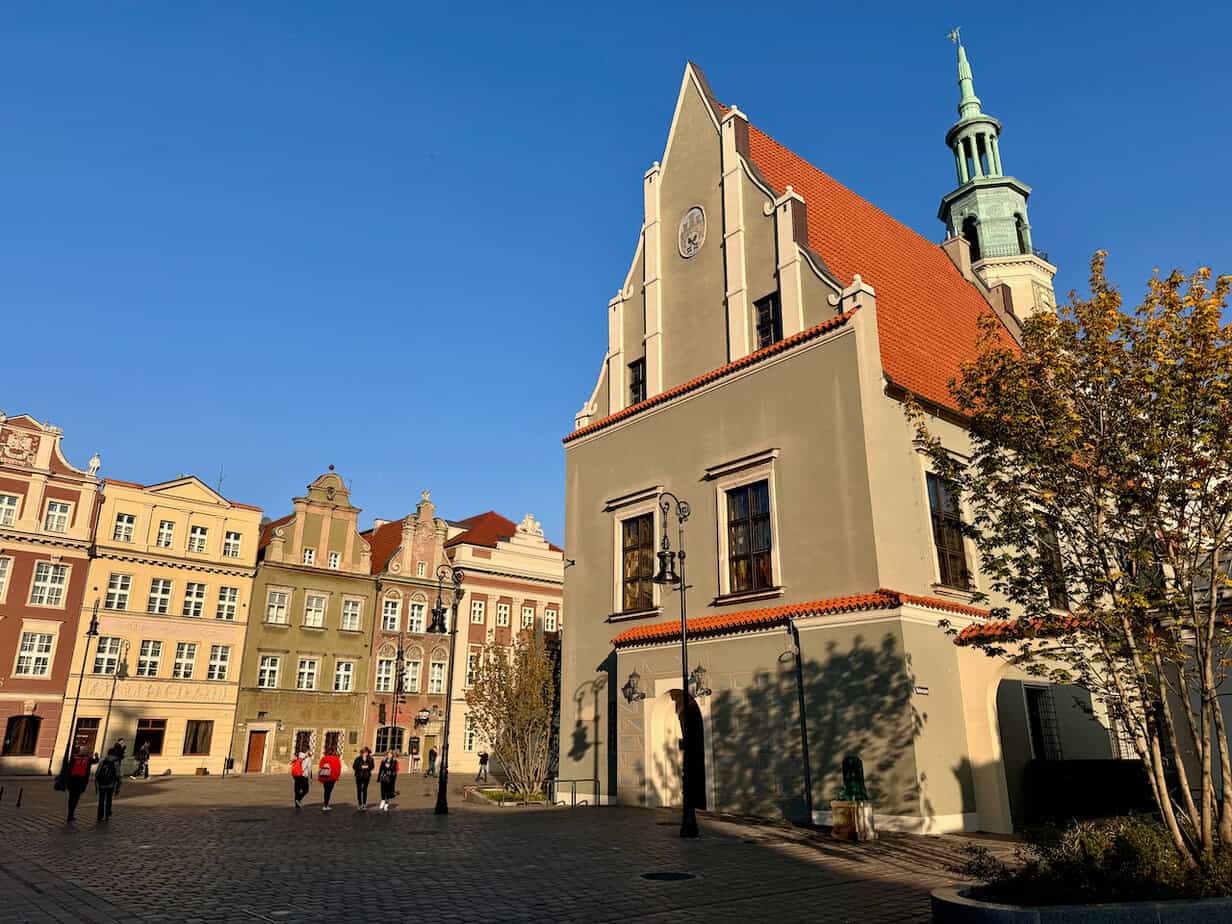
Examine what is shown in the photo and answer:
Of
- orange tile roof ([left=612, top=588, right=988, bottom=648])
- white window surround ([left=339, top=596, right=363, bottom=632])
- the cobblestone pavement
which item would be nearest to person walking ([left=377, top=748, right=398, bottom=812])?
the cobblestone pavement

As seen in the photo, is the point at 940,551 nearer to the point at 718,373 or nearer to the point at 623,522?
the point at 718,373

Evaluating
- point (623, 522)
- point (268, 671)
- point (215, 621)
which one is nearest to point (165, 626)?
point (215, 621)

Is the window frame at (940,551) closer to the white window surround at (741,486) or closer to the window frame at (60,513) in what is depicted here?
the white window surround at (741,486)

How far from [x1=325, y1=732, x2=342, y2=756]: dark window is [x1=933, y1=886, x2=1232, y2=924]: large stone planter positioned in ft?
148

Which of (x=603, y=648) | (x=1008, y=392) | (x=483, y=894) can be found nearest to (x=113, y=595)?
(x=603, y=648)

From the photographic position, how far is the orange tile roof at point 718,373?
814 inches

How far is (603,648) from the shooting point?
2556 cm

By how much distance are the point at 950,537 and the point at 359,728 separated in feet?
127

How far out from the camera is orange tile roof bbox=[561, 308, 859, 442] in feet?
67.8

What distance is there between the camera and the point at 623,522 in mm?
25938

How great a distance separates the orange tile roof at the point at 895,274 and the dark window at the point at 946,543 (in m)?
2.43

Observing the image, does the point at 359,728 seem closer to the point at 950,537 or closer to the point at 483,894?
the point at 950,537

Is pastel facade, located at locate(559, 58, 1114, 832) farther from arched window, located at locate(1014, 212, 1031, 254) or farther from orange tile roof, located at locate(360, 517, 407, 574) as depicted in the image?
orange tile roof, located at locate(360, 517, 407, 574)

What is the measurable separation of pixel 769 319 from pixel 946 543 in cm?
746
